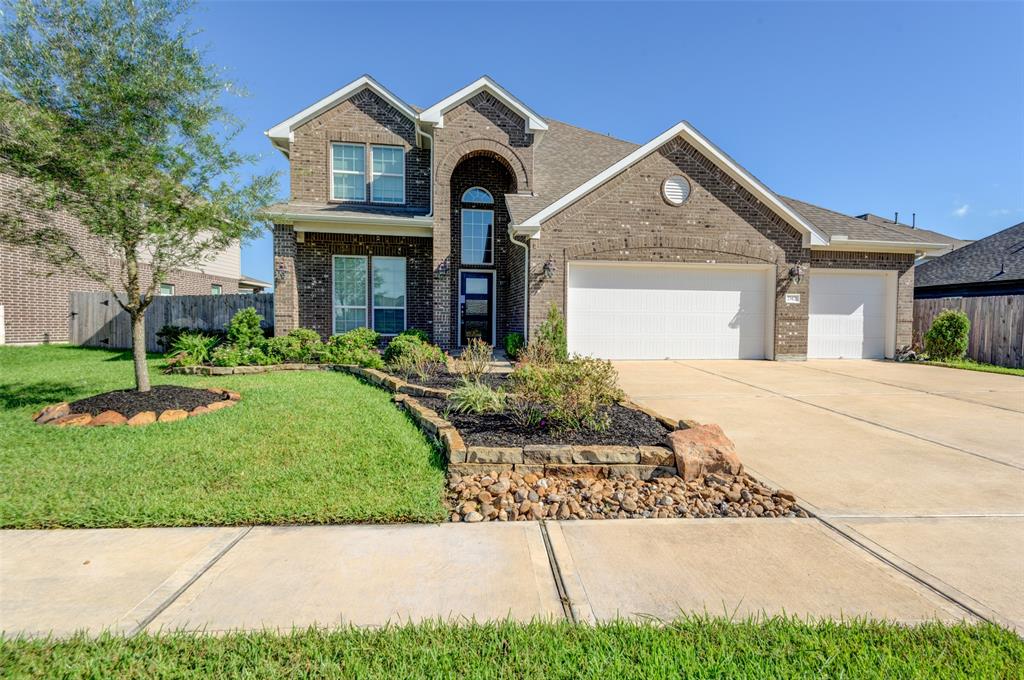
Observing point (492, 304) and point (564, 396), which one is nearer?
point (564, 396)

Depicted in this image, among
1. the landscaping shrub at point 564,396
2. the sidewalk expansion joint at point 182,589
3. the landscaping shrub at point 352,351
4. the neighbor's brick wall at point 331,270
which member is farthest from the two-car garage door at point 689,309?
the sidewalk expansion joint at point 182,589

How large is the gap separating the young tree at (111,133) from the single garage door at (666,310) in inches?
309

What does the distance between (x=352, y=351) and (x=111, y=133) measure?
5283mm

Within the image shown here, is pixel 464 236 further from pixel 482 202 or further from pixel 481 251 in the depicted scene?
pixel 482 202

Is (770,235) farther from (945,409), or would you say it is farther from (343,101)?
(343,101)

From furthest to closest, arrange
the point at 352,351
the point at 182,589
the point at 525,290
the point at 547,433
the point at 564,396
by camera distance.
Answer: the point at 525,290, the point at 352,351, the point at 564,396, the point at 547,433, the point at 182,589

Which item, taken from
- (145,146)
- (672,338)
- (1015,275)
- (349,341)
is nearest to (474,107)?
(349,341)

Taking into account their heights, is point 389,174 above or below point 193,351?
above

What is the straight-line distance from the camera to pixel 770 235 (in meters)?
12.3

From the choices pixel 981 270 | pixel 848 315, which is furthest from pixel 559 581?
pixel 981 270

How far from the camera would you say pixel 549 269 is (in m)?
11.5

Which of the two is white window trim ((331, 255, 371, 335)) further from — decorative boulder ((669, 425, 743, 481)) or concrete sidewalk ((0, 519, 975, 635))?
decorative boulder ((669, 425, 743, 481))

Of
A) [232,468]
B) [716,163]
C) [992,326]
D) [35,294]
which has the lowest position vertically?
[232,468]

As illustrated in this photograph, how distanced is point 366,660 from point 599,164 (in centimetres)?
1483
